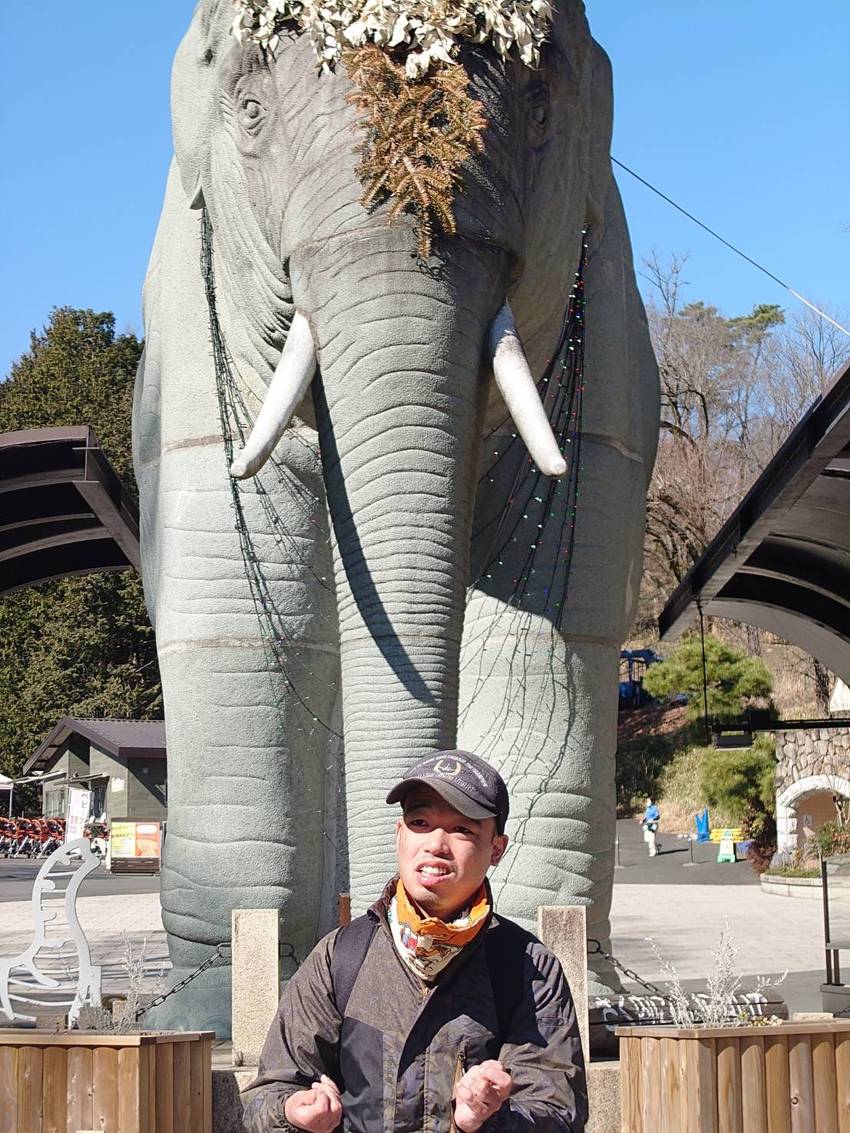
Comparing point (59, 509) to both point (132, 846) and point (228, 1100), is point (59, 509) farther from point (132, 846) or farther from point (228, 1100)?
point (132, 846)

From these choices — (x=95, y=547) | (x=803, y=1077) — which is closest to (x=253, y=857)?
(x=803, y=1077)

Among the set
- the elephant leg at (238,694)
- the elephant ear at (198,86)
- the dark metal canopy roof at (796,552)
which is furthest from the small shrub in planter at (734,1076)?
the dark metal canopy roof at (796,552)

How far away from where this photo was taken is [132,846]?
35156mm

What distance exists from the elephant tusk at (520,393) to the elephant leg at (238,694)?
3.68 ft

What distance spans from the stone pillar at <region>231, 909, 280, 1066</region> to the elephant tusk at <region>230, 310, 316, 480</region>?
58.7 inches

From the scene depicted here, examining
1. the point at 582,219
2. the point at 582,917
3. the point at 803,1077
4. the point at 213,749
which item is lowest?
the point at 803,1077

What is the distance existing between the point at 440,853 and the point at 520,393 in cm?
281

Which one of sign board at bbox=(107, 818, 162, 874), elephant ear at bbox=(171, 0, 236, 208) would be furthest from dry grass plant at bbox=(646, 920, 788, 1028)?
sign board at bbox=(107, 818, 162, 874)

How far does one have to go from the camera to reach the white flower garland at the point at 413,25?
5.87 metres

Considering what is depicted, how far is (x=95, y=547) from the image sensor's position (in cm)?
1367

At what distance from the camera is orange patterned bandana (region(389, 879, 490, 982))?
10.2ft

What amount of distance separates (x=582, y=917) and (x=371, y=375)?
1.91 m

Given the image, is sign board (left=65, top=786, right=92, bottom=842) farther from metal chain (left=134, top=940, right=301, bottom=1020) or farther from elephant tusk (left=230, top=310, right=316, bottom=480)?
elephant tusk (left=230, top=310, right=316, bottom=480)

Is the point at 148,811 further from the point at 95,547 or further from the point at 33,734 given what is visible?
the point at 95,547
